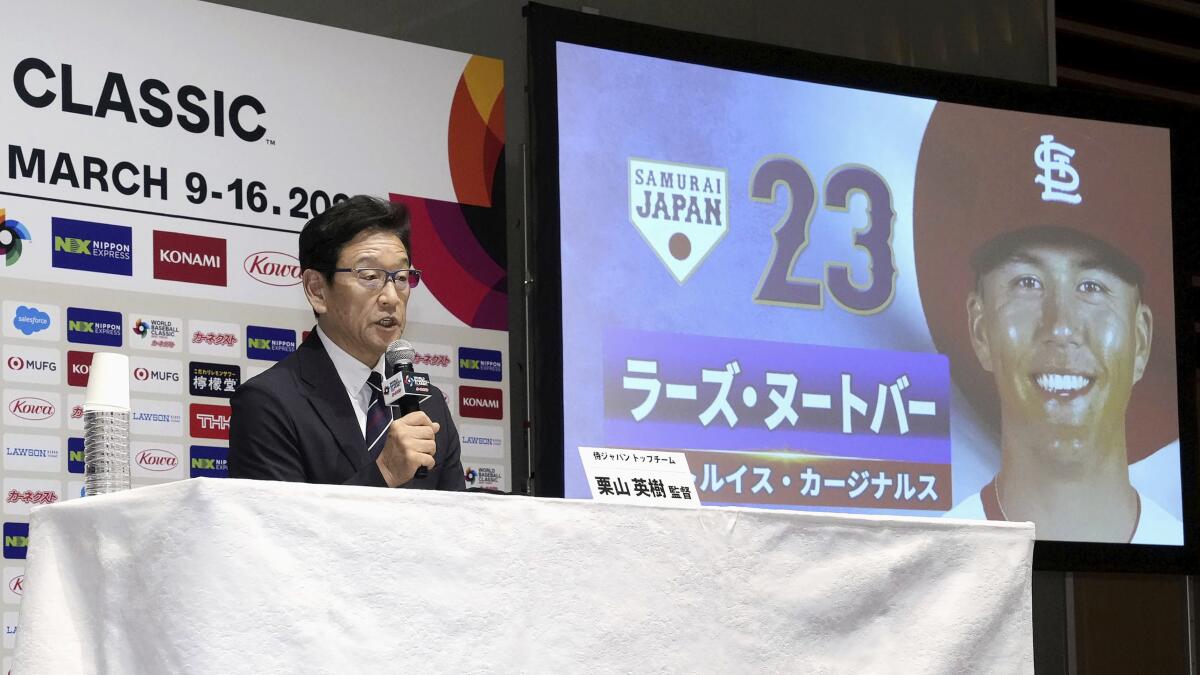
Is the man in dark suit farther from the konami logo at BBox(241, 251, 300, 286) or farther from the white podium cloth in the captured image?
the konami logo at BBox(241, 251, 300, 286)

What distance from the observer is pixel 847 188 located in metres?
3.96

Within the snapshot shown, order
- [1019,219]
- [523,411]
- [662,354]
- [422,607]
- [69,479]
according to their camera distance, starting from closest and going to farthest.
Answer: [422,607] → [69,479] → [662,354] → [523,411] → [1019,219]

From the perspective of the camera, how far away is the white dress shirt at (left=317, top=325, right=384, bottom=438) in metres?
2.30

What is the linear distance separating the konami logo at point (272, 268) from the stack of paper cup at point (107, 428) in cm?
195

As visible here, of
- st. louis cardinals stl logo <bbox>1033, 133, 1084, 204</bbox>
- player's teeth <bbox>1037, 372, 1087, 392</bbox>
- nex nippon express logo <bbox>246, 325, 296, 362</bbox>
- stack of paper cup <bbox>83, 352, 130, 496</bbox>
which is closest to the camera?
stack of paper cup <bbox>83, 352, 130, 496</bbox>

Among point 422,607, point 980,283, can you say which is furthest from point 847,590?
point 980,283

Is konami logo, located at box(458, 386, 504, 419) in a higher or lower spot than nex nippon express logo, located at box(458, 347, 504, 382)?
lower

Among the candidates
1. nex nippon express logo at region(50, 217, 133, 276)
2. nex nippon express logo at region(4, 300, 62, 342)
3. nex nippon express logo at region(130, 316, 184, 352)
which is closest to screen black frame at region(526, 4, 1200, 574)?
nex nippon express logo at region(130, 316, 184, 352)

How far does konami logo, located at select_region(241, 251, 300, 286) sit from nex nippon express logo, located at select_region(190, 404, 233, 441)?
0.32m

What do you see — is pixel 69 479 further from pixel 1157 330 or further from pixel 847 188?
pixel 1157 330

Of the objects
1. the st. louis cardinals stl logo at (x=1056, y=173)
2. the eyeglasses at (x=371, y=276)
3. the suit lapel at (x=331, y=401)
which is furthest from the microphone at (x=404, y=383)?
the st. louis cardinals stl logo at (x=1056, y=173)

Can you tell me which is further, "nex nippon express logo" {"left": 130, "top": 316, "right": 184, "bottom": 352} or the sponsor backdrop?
"nex nippon express logo" {"left": 130, "top": 316, "right": 184, "bottom": 352}

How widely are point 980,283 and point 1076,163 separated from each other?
0.53 metres

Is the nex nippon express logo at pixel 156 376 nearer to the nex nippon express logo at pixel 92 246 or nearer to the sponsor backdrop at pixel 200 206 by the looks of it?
the sponsor backdrop at pixel 200 206
